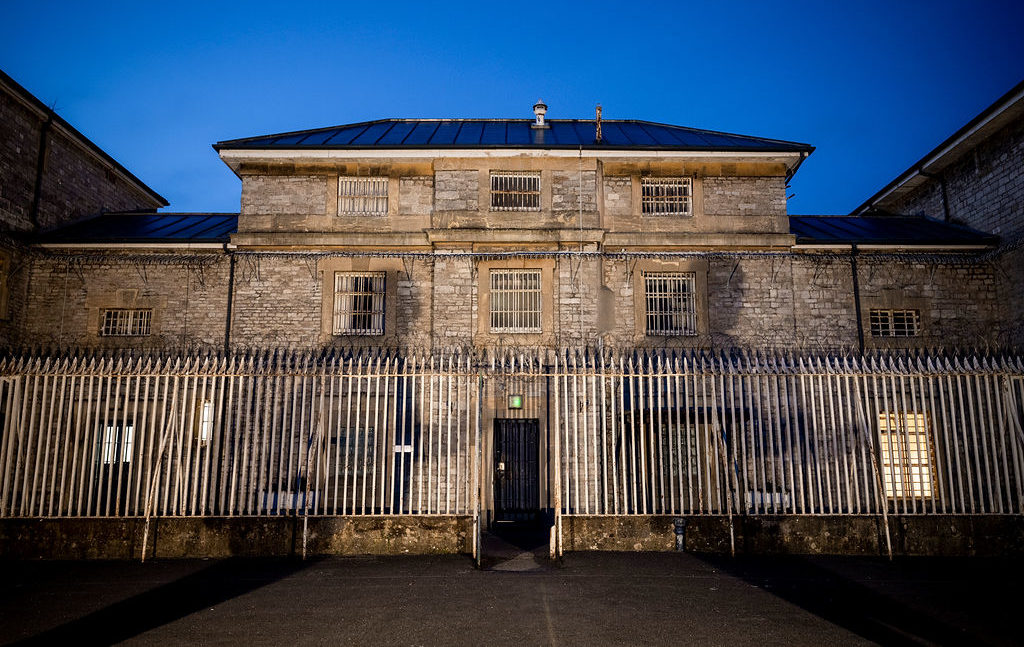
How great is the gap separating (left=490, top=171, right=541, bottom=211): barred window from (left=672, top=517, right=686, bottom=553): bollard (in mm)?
8369

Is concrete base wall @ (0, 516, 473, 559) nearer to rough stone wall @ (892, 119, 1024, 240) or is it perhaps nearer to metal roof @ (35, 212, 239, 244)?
metal roof @ (35, 212, 239, 244)

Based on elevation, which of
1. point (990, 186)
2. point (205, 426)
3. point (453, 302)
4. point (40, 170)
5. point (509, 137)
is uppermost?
point (509, 137)

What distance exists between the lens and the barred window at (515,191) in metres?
15.1

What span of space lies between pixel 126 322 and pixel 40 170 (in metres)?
4.66

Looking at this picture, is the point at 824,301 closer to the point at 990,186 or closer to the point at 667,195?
the point at 667,195

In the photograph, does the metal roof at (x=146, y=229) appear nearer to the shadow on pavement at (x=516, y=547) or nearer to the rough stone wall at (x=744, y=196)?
the shadow on pavement at (x=516, y=547)

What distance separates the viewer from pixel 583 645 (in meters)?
5.39

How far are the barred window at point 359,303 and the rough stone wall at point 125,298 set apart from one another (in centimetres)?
276

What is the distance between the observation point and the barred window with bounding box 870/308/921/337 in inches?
585

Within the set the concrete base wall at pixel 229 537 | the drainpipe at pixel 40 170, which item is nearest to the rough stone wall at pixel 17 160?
the drainpipe at pixel 40 170

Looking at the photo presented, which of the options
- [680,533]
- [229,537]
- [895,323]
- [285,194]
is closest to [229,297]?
[285,194]

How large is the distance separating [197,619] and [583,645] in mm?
3866

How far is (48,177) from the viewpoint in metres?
15.7

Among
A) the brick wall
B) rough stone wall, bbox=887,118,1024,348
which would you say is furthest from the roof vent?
rough stone wall, bbox=887,118,1024,348
